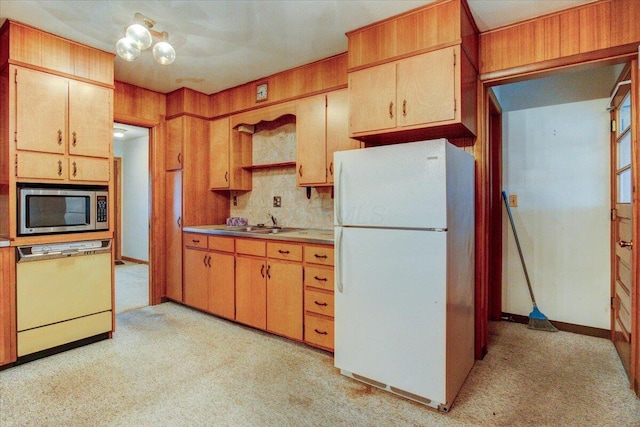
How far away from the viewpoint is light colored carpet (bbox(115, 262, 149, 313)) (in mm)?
3895

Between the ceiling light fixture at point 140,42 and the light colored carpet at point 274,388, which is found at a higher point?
the ceiling light fixture at point 140,42

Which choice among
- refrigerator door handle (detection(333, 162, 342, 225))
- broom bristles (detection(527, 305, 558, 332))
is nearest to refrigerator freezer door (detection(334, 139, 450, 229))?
refrigerator door handle (detection(333, 162, 342, 225))

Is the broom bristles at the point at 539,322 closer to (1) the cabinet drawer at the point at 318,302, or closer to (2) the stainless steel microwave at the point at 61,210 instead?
(1) the cabinet drawer at the point at 318,302

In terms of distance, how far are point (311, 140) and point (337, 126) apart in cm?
29

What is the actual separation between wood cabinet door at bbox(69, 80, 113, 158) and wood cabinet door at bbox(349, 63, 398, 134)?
82.0 inches

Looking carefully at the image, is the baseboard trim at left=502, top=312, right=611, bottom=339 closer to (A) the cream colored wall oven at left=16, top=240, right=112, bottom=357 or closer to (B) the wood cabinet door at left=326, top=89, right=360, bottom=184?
(B) the wood cabinet door at left=326, top=89, right=360, bottom=184

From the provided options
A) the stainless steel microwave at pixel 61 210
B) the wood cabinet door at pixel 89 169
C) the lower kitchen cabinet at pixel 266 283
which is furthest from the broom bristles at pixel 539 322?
the wood cabinet door at pixel 89 169

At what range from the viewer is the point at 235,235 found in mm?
3195

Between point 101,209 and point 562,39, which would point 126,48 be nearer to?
point 101,209

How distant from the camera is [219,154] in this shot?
12.7 ft

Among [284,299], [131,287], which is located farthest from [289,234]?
[131,287]

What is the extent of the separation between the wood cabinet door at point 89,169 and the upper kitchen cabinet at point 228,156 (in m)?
1.16

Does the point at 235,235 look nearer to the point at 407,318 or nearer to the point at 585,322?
the point at 407,318

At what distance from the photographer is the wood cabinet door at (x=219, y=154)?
3838 mm
